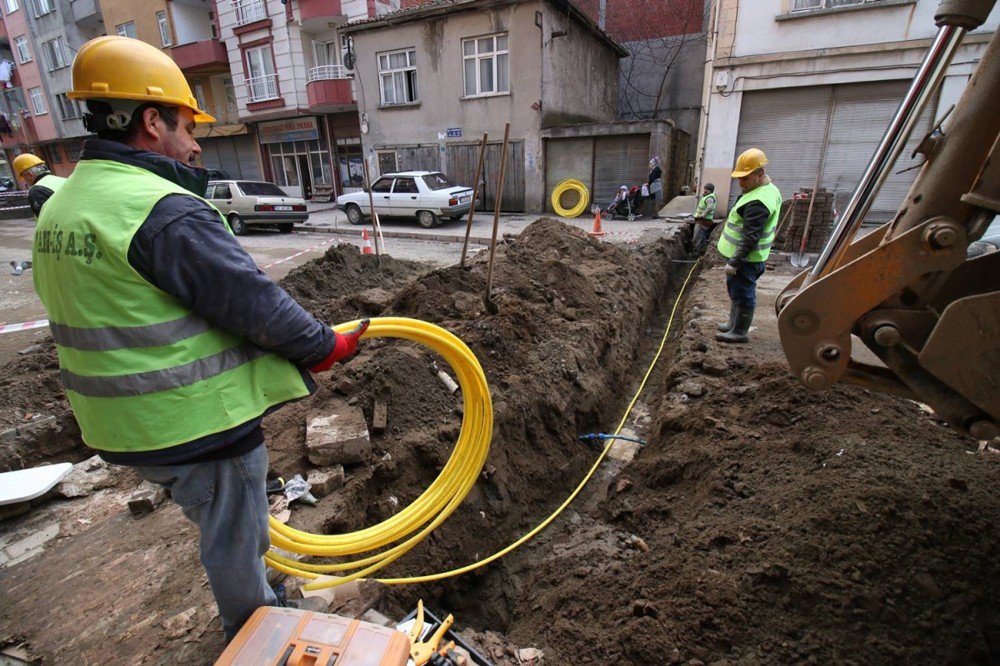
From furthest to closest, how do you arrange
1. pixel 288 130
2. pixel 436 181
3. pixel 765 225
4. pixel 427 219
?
pixel 288 130 → pixel 436 181 → pixel 427 219 → pixel 765 225

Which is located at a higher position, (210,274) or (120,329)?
(210,274)

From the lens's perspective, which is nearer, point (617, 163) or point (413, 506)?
point (413, 506)

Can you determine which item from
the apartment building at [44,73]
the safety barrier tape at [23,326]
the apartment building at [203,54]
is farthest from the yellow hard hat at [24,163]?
the apartment building at [44,73]

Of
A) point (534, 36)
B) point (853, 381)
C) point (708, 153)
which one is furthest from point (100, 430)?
point (534, 36)

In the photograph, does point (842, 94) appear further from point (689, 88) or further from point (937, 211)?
point (937, 211)

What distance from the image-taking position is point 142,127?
1703 millimetres

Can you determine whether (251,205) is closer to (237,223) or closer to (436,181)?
(237,223)

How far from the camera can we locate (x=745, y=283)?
521 cm

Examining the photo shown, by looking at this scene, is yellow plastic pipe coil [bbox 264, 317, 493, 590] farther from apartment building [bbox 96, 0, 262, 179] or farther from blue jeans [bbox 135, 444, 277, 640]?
apartment building [bbox 96, 0, 262, 179]

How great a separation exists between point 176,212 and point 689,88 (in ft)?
76.4

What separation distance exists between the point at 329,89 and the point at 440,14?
241 inches

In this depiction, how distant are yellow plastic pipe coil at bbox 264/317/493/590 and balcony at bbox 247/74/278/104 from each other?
76.8 feet

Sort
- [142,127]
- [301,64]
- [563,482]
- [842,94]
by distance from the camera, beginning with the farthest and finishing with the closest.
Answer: [301,64]
[842,94]
[563,482]
[142,127]

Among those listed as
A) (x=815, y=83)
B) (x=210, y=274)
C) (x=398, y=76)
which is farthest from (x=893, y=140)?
(x=398, y=76)
